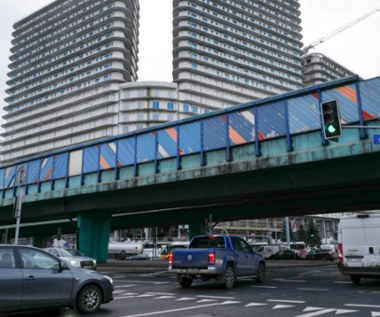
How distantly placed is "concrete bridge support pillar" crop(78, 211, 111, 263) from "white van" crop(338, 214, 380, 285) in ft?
69.8

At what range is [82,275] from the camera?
8.66 m

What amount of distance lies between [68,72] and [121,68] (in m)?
18.2

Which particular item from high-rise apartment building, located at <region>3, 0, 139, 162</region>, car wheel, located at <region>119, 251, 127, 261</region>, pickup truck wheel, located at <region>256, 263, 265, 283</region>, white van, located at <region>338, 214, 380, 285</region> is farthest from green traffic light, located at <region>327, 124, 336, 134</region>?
high-rise apartment building, located at <region>3, 0, 139, 162</region>

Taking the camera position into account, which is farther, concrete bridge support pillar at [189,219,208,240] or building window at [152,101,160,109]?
building window at [152,101,160,109]

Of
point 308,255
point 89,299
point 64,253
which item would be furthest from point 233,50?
point 89,299

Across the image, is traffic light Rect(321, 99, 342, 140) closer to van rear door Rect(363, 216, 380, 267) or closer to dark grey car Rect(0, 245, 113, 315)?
van rear door Rect(363, 216, 380, 267)

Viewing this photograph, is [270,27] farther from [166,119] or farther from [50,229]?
[50,229]

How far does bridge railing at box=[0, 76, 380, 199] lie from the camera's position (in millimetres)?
17766

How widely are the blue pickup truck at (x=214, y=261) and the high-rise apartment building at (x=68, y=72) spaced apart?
3501 inches

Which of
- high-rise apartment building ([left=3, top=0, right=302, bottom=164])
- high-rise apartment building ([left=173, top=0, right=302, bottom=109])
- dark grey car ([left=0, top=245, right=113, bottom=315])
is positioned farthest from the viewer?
high-rise apartment building ([left=173, top=0, right=302, bottom=109])

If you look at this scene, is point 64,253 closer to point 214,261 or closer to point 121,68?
point 214,261

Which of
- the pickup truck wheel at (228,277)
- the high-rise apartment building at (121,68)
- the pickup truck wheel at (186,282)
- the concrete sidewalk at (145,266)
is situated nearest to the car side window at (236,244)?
the pickup truck wheel at (228,277)

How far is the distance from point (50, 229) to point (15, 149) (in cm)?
7076

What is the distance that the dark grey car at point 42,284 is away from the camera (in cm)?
758
